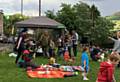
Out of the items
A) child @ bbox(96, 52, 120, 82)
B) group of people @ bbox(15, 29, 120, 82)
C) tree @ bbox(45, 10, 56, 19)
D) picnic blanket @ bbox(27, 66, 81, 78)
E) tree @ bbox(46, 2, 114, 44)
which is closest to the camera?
child @ bbox(96, 52, 120, 82)

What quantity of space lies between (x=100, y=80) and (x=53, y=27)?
20.1 metres

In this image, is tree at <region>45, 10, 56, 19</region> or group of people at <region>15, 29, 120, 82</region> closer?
group of people at <region>15, 29, 120, 82</region>

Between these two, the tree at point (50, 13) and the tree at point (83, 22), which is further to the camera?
the tree at point (50, 13)

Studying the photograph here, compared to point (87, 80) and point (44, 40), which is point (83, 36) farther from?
point (87, 80)

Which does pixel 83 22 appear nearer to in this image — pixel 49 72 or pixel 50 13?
pixel 50 13

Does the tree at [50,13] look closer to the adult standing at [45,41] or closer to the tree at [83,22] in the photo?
the tree at [83,22]

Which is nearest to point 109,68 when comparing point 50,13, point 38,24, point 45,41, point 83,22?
point 45,41

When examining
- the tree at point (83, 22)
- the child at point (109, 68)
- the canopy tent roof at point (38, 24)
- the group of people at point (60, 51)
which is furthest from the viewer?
the tree at point (83, 22)

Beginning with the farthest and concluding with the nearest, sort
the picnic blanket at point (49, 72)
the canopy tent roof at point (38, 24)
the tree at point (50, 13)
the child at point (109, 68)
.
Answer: the tree at point (50, 13)
the canopy tent roof at point (38, 24)
the picnic blanket at point (49, 72)
the child at point (109, 68)

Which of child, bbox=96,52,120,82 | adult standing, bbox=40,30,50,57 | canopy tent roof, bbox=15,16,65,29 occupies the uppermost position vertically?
child, bbox=96,52,120,82

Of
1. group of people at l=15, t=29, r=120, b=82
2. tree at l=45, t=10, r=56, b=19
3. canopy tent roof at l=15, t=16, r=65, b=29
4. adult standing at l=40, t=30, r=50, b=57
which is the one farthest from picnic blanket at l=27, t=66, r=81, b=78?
tree at l=45, t=10, r=56, b=19

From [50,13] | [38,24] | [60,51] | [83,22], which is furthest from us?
[50,13]

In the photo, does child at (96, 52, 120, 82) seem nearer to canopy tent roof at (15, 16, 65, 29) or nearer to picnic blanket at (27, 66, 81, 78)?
picnic blanket at (27, 66, 81, 78)

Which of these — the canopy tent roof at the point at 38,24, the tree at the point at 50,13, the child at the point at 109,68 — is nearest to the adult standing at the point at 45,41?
the canopy tent roof at the point at 38,24
